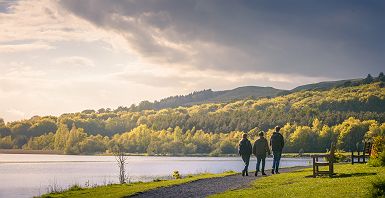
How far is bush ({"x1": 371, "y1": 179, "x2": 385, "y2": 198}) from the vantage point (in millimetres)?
23297

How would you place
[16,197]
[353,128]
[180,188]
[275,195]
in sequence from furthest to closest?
[353,128]
[16,197]
[180,188]
[275,195]

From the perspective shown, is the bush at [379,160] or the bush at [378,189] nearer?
the bush at [378,189]

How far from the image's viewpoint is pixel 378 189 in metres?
23.4

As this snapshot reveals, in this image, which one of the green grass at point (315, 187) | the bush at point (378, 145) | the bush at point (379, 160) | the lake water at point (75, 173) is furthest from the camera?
the lake water at point (75, 173)

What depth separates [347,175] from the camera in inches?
1359

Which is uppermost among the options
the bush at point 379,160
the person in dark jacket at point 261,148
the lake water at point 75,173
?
the person in dark jacket at point 261,148

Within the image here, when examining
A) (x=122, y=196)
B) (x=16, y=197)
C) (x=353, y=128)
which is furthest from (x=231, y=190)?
(x=353, y=128)

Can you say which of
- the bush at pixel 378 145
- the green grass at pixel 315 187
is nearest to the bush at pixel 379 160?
the bush at pixel 378 145

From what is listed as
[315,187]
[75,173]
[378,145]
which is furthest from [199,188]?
[75,173]

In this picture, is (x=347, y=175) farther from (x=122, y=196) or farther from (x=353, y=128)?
(x=353, y=128)

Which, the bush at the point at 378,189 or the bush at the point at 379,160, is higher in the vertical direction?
the bush at the point at 379,160

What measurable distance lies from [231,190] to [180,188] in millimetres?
3407

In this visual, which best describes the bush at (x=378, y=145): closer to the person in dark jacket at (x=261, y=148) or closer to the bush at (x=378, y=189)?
the person in dark jacket at (x=261, y=148)

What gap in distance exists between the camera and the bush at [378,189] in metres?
23.3
